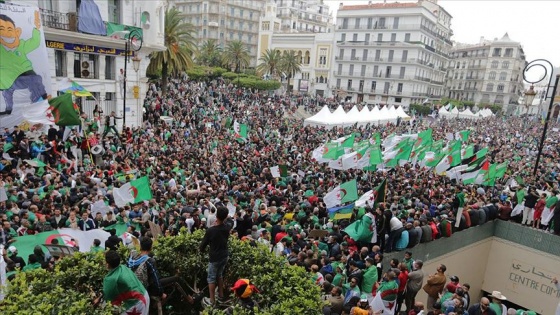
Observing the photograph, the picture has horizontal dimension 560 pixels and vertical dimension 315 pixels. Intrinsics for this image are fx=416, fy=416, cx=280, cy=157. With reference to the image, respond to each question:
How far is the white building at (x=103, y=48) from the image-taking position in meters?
21.6

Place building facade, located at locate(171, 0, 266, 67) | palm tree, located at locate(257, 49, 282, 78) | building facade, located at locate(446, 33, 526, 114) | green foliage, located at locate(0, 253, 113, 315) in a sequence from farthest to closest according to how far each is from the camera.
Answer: building facade, located at locate(446, 33, 526, 114)
building facade, located at locate(171, 0, 266, 67)
palm tree, located at locate(257, 49, 282, 78)
green foliage, located at locate(0, 253, 113, 315)

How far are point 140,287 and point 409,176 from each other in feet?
53.0

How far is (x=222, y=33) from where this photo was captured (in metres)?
79.9

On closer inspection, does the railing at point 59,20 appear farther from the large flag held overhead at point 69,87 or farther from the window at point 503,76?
the window at point 503,76

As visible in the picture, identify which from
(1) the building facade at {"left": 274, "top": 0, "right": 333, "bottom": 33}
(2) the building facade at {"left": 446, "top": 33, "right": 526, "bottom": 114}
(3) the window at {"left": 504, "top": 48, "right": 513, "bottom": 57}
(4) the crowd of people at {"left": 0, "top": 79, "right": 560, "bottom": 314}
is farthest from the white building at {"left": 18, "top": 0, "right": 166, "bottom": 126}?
(3) the window at {"left": 504, "top": 48, "right": 513, "bottom": 57}

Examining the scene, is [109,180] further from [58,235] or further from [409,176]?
[409,176]

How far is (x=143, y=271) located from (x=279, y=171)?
11565mm

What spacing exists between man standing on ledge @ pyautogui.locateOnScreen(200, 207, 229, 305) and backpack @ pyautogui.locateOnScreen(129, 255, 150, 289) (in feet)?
2.25

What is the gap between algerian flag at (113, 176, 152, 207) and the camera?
11.0m

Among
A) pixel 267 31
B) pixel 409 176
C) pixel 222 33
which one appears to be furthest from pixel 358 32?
pixel 409 176

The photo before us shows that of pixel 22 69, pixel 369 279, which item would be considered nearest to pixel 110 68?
pixel 22 69

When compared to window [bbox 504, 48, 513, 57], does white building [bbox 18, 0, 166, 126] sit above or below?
below

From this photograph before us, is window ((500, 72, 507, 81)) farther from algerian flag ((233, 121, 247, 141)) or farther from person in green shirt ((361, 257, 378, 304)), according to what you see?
person in green shirt ((361, 257, 378, 304))

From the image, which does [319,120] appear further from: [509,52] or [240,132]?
[509,52]
